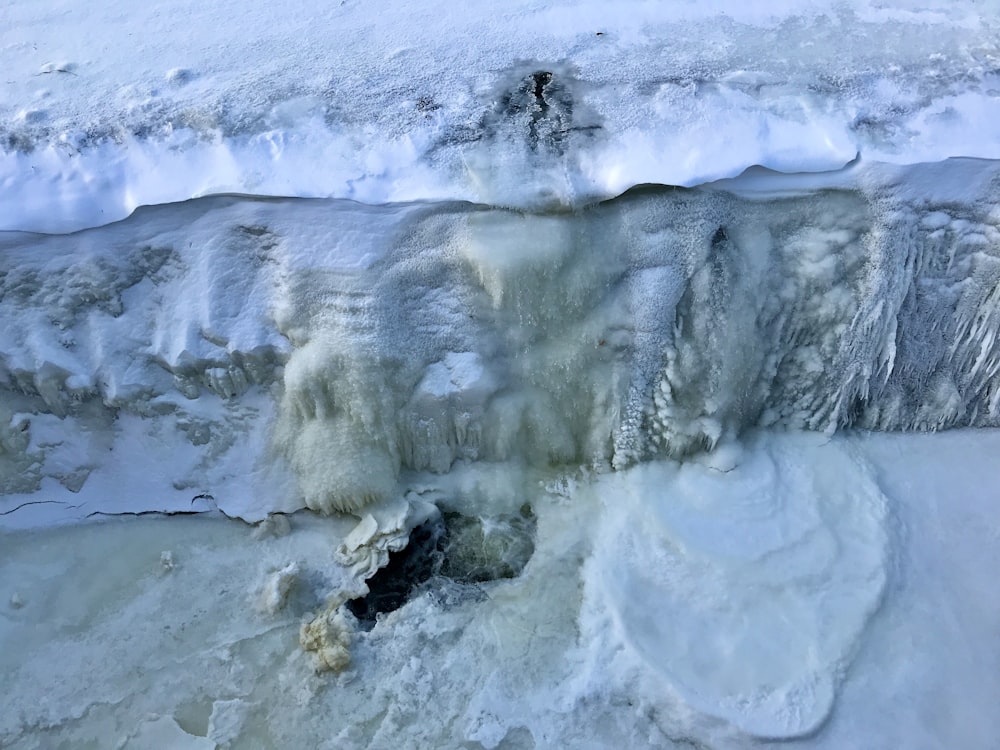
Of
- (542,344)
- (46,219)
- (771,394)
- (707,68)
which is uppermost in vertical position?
(707,68)

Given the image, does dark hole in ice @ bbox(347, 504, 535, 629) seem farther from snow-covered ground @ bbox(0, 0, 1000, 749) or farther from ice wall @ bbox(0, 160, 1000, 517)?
ice wall @ bbox(0, 160, 1000, 517)

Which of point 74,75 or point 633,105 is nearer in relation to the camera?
point 633,105

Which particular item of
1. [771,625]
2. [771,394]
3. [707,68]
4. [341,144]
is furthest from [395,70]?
[771,625]

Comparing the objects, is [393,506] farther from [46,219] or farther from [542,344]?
[46,219]

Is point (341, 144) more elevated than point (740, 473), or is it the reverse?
point (341, 144)

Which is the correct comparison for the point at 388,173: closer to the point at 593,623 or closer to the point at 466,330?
the point at 466,330

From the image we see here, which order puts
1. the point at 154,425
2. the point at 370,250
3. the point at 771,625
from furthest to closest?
the point at 154,425 < the point at 370,250 < the point at 771,625

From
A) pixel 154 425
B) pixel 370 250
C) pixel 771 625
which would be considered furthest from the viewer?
pixel 154 425
